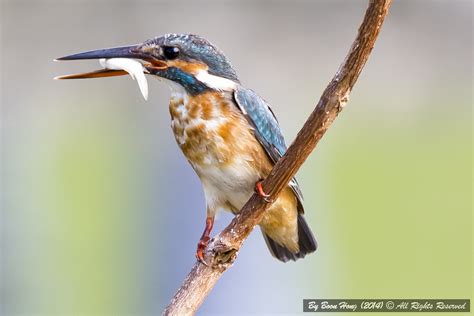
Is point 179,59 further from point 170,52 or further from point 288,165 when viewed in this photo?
point 288,165

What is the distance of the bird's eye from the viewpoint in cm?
189

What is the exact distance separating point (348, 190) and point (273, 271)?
495mm

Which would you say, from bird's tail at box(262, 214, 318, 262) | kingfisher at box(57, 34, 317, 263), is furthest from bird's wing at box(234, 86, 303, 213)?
bird's tail at box(262, 214, 318, 262)

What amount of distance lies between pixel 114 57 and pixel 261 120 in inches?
15.7

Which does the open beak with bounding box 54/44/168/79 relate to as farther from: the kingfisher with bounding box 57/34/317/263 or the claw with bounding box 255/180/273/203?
the claw with bounding box 255/180/273/203

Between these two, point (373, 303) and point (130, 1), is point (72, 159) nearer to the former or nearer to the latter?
point (130, 1)

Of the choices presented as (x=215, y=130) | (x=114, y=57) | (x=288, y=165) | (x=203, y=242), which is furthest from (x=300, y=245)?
(x=114, y=57)

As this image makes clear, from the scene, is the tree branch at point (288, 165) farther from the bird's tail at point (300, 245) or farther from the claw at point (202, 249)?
the bird's tail at point (300, 245)

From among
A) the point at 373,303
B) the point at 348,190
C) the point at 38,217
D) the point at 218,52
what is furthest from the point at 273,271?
the point at 218,52

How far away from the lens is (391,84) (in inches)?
149

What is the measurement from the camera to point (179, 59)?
6.24ft

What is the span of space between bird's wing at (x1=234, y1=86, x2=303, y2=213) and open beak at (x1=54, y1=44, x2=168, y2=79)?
211 millimetres

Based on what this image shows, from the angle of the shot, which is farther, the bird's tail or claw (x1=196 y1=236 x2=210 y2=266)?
the bird's tail

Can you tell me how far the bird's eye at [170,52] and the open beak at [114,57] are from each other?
0.07 ft
